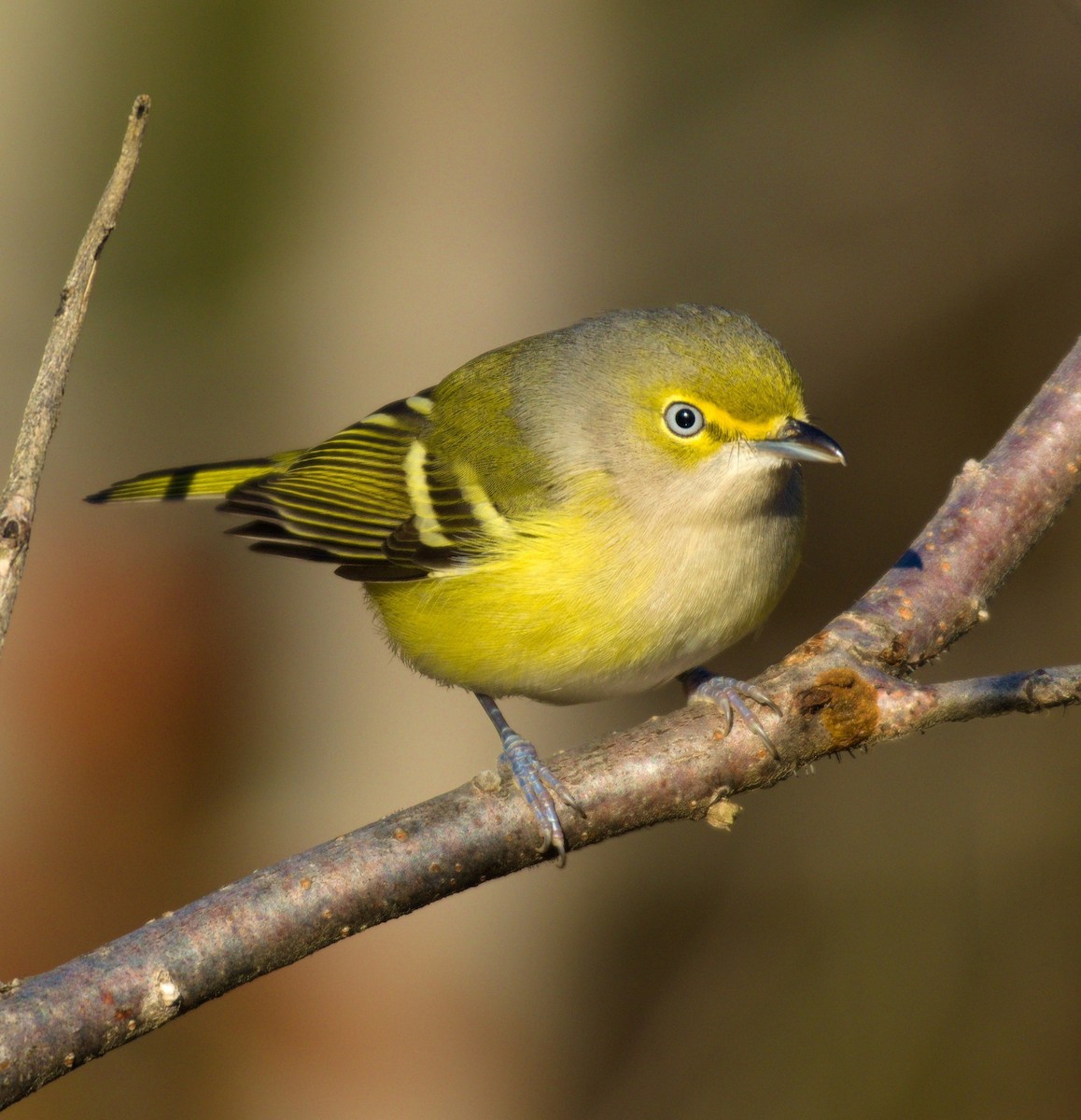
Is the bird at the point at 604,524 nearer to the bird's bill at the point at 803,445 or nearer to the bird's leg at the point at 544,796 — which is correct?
the bird's bill at the point at 803,445

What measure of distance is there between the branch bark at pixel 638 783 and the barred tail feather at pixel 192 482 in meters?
2.44

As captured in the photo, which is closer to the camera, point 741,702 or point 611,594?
point 741,702

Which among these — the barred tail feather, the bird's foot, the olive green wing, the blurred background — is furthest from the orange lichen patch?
the blurred background

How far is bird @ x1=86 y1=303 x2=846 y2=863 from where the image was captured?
3.65 metres

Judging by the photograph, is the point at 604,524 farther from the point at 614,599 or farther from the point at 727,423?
the point at 727,423

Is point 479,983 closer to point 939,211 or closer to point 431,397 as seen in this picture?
point 431,397

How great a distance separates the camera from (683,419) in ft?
12.3

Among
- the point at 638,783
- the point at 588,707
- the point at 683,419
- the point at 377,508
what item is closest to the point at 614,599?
the point at 683,419

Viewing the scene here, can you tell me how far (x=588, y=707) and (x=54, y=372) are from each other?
597 centimetres

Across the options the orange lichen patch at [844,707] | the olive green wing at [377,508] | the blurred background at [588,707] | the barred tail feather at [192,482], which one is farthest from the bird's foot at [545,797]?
the blurred background at [588,707]

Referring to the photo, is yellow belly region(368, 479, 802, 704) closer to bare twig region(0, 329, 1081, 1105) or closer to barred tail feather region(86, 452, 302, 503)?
bare twig region(0, 329, 1081, 1105)

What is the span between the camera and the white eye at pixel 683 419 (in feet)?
12.3

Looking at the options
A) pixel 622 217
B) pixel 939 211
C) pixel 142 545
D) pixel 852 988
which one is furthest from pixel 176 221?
pixel 852 988

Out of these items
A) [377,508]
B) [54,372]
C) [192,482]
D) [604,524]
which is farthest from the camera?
[192,482]
